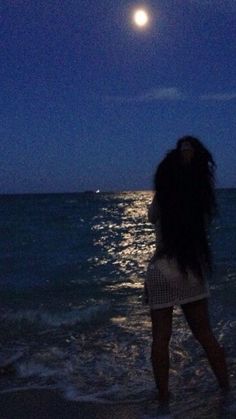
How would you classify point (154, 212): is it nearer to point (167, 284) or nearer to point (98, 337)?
point (167, 284)

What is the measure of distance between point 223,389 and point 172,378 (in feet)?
2.44

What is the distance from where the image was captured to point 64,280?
43.7 ft

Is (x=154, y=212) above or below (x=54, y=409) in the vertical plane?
above

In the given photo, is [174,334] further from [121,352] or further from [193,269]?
[193,269]

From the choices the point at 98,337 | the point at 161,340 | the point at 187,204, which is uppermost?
the point at 187,204

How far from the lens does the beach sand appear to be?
438cm

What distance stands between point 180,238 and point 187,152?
603mm

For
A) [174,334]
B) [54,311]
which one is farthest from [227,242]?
[174,334]

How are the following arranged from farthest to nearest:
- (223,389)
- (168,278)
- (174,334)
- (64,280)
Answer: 1. (64,280)
2. (174,334)
3. (223,389)
4. (168,278)

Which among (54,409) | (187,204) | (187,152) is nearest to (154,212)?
(187,204)

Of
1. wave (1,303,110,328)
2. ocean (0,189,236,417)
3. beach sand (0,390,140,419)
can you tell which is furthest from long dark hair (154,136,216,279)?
wave (1,303,110,328)

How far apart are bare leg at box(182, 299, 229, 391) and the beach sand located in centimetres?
67

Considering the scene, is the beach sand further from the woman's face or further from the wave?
the wave

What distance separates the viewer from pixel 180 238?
4168 millimetres
